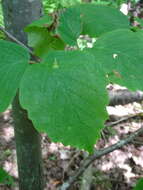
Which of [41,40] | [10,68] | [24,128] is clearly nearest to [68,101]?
[10,68]

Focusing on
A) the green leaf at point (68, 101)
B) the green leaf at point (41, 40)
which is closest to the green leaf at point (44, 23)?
the green leaf at point (41, 40)

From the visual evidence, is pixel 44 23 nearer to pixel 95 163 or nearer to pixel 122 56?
pixel 122 56

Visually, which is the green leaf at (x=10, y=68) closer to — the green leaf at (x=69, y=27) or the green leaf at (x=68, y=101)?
the green leaf at (x=68, y=101)

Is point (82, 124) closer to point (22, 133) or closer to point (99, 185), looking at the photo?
point (22, 133)

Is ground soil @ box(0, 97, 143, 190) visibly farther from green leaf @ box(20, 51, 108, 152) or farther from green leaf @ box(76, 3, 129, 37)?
green leaf @ box(20, 51, 108, 152)

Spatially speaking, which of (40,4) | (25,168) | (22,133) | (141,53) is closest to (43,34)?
(40,4)

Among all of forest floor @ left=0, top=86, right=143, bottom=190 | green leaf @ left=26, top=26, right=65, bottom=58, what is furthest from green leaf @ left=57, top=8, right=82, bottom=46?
forest floor @ left=0, top=86, right=143, bottom=190
